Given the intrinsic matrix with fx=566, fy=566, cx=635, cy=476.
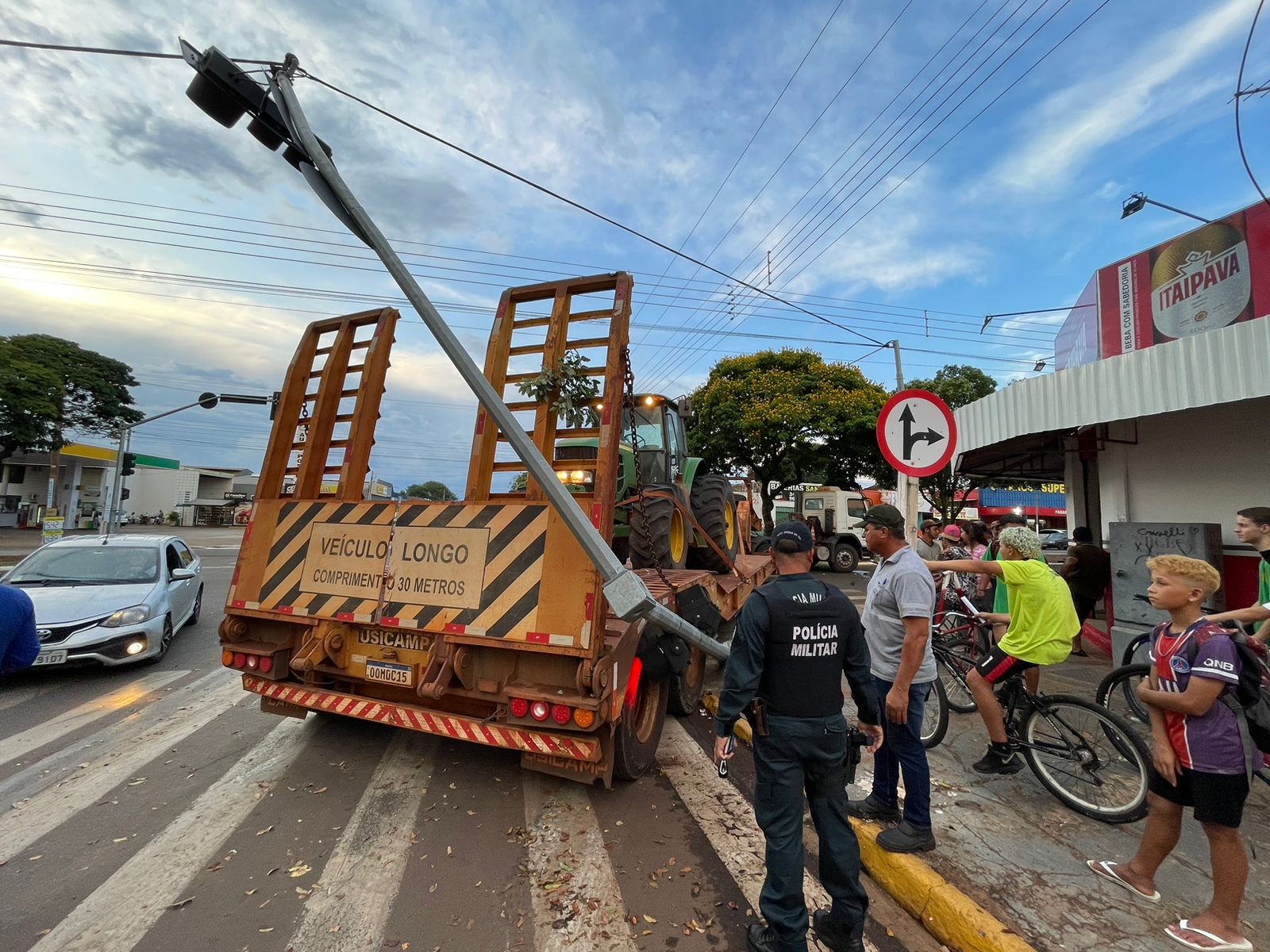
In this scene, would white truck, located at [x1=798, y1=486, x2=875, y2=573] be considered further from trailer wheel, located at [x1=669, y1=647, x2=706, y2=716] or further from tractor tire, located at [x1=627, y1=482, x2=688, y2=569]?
trailer wheel, located at [x1=669, y1=647, x2=706, y2=716]

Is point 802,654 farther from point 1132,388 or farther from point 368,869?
point 1132,388

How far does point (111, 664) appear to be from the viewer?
6.34 meters

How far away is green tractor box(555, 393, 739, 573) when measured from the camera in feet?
18.7

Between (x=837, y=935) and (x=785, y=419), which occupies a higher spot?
(x=785, y=419)

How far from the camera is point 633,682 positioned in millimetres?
3787

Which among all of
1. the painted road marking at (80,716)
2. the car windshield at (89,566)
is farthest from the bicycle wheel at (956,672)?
the car windshield at (89,566)

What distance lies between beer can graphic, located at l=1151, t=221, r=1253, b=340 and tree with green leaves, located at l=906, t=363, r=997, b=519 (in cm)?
643

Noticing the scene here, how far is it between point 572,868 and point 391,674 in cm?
165

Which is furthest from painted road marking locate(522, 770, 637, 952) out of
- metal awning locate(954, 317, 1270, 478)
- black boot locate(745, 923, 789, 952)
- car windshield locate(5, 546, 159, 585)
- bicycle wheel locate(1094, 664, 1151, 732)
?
car windshield locate(5, 546, 159, 585)

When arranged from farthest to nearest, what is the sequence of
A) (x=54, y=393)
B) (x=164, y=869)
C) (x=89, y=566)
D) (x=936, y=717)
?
(x=54, y=393)
(x=89, y=566)
(x=936, y=717)
(x=164, y=869)

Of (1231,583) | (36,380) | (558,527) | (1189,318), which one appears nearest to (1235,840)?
(558,527)

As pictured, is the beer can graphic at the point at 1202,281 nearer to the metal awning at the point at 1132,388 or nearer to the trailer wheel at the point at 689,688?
the metal awning at the point at 1132,388

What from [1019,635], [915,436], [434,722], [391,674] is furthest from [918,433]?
[391,674]

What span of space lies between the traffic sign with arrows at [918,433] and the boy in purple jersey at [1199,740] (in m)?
1.72
